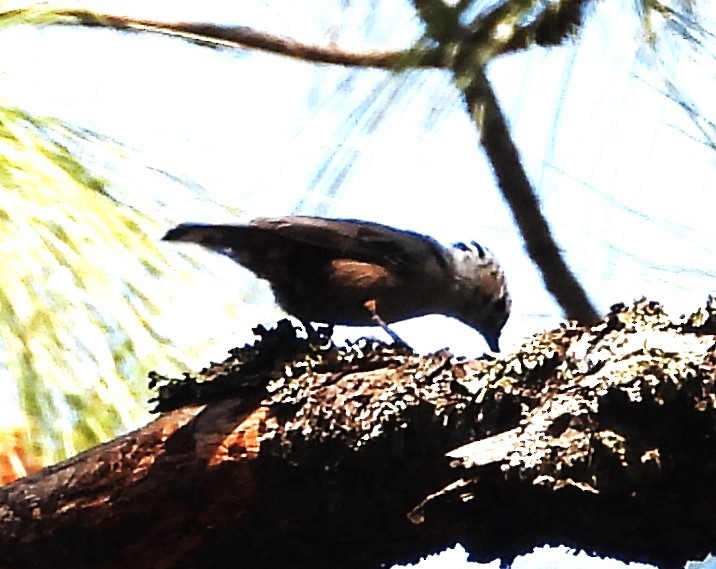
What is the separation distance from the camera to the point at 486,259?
1.55 meters

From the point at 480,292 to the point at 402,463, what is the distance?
2.54 feet

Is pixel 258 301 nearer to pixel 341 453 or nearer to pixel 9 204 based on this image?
pixel 9 204

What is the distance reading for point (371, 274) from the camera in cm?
152

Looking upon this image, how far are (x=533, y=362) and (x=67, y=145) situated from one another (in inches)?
25.1

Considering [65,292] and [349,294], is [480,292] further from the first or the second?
[65,292]

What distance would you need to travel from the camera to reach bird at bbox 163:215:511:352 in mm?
1410

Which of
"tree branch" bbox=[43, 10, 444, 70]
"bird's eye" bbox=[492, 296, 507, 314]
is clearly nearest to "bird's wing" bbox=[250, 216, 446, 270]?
"bird's eye" bbox=[492, 296, 507, 314]

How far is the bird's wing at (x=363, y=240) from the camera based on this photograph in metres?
1.30

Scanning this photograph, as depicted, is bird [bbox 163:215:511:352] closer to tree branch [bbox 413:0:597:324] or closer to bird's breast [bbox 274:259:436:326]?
bird's breast [bbox 274:259:436:326]

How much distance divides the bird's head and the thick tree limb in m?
0.52

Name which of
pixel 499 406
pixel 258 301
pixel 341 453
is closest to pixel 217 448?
pixel 341 453

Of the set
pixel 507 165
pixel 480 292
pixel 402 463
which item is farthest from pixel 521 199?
pixel 480 292

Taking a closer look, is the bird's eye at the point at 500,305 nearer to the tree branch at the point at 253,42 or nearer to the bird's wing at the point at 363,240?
the bird's wing at the point at 363,240

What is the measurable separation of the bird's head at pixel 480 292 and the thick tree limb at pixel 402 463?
20.5 inches
